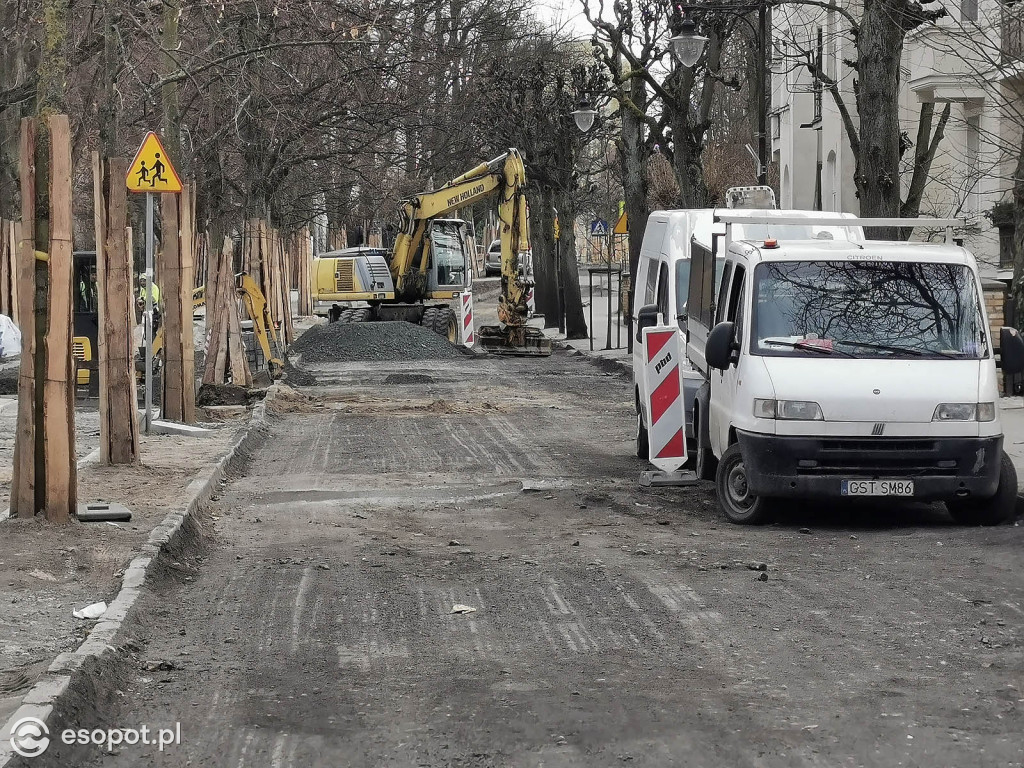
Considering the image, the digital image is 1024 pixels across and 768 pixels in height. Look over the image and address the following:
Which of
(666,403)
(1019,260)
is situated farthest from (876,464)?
(1019,260)

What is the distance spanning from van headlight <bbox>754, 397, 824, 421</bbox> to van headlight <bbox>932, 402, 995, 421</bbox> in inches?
32.5

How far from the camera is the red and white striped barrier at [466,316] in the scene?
3712 centimetres

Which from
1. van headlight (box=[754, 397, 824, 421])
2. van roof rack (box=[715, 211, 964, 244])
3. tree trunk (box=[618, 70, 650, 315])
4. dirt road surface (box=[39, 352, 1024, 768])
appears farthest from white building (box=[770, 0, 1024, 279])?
dirt road surface (box=[39, 352, 1024, 768])

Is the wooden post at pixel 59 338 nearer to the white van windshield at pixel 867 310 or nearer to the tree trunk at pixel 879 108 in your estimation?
the white van windshield at pixel 867 310

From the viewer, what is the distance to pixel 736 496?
11062 millimetres

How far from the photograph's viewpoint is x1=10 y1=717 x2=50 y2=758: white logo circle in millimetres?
5137

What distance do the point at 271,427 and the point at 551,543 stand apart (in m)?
9.52

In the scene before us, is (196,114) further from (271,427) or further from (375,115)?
(271,427)

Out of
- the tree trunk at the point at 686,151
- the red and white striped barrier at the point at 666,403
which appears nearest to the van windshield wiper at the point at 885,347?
the red and white striped barrier at the point at 666,403

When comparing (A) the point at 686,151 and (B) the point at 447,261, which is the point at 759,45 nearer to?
(A) the point at 686,151

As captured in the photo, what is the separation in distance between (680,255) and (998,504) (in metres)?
5.04

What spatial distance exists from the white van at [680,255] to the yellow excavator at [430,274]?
17.6 m

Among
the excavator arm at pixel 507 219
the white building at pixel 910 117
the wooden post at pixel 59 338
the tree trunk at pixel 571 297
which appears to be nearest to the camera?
the wooden post at pixel 59 338

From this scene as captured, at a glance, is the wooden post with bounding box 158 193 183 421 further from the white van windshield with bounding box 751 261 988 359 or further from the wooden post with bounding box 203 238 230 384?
the white van windshield with bounding box 751 261 988 359
